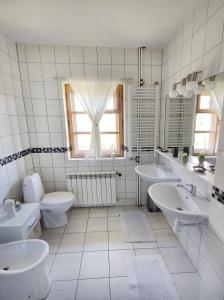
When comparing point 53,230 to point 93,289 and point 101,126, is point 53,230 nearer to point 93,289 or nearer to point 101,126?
point 93,289

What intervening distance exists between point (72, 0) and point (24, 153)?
1853 millimetres

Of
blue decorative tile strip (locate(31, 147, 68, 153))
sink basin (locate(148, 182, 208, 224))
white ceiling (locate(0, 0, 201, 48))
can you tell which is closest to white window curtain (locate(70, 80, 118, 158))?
white ceiling (locate(0, 0, 201, 48))

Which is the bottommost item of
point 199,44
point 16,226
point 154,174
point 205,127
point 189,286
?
point 189,286

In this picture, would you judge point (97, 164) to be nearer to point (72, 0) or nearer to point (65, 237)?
point (65, 237)

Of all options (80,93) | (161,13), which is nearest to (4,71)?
(80,93)

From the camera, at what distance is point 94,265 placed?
161cm

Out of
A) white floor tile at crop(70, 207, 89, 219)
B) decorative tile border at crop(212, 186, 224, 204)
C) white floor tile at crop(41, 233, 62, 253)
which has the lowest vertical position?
white floor tile at crop(41, 233, 62, 253)

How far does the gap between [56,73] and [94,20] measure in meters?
0.88

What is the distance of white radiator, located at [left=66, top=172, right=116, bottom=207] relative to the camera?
244 cm

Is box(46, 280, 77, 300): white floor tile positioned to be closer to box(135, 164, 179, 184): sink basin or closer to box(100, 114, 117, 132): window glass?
box(135, 164, 179, 184): sink basin

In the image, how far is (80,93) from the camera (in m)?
2.22

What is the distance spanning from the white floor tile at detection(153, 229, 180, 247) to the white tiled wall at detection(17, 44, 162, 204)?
1.25 m

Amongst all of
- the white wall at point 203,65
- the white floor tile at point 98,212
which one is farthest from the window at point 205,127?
the white floor tile at point 98,212

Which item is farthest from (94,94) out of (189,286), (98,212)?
(189,286)
